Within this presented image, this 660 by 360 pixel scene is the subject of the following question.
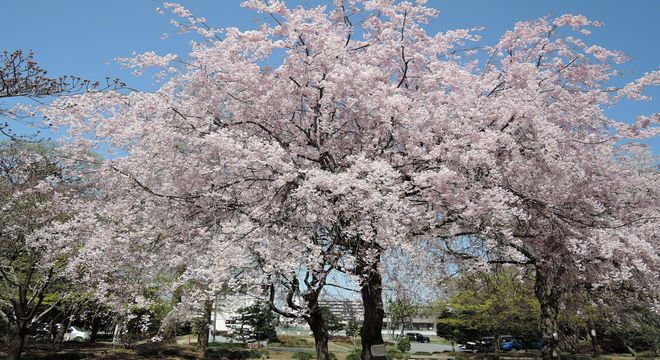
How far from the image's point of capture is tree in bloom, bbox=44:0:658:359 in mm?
8688

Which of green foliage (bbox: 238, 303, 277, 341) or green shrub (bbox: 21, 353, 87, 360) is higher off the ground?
green foliage (bbox: 238, 303, 277, 341)

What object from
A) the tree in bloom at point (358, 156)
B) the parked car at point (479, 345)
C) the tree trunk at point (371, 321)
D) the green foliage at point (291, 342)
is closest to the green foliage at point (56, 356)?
the tree in bloom at point (358, 156)

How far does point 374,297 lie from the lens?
10398 mm

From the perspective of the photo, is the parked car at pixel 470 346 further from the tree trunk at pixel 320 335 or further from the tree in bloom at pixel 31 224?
the tree in bloom at pixel 31 224

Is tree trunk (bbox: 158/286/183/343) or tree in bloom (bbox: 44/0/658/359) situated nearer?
tree in bloom (bbox: 44/0/658/359)

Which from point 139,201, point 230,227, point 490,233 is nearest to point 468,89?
point 490,233

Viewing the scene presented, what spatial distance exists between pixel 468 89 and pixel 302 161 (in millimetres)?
3735

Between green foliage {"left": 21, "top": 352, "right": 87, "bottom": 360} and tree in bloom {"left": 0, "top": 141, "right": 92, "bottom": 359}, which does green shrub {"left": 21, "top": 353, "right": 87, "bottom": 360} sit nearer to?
green foliage {"left": 21, "top": 352, "right": 87, "bottom": 360}

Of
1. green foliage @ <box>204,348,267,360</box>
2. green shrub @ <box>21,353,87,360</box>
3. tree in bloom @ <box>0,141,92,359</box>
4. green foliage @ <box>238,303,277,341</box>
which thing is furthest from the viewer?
green foliage @ <box>238,303,277,341</box>

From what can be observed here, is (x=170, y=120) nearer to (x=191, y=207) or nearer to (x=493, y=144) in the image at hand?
(x=191, y=207)

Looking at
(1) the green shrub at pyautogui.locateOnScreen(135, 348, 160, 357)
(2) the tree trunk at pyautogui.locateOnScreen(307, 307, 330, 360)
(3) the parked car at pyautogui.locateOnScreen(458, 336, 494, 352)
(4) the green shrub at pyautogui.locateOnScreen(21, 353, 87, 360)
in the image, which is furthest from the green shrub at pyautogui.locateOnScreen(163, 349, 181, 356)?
(3) the parked car at pyautogui.locateOnScreen(458, 336, 494, 352)

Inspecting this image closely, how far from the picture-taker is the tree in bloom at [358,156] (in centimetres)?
869

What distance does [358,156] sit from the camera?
8.68m

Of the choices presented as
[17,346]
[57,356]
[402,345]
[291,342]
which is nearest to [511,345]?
[402,345]
